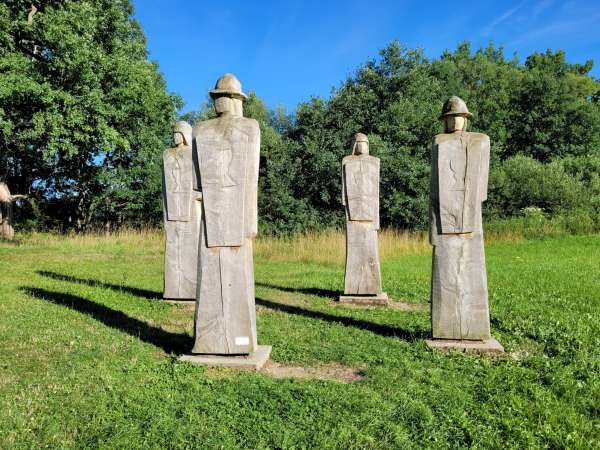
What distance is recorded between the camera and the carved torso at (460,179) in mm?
5566

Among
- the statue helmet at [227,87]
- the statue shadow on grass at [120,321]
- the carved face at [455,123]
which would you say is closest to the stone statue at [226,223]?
the statue helmet at [227,87]

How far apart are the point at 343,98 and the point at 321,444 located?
22207 mm

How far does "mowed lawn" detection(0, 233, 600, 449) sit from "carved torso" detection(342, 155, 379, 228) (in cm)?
189

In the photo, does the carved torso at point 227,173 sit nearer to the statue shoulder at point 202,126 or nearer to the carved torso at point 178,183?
the statue shoulder at point 202,126

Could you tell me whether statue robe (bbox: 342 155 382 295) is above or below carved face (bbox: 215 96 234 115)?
below

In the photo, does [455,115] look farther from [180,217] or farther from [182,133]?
[180,217]

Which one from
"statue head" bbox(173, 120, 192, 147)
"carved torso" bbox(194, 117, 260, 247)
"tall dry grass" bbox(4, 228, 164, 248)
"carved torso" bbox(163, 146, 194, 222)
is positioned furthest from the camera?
"tall dry grass" bbox(4, 228, 164, 248)

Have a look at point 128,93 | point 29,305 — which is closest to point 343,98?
point 128,93

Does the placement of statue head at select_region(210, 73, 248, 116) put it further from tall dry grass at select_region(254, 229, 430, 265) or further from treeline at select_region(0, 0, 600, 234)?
treeline at select_region(0, 0, 600, 234)

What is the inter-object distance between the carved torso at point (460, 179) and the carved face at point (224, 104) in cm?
246

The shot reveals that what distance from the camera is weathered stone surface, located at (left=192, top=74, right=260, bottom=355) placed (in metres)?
4.96

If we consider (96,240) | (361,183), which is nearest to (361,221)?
(361,183)

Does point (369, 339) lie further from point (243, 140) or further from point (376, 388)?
point (243, 140)

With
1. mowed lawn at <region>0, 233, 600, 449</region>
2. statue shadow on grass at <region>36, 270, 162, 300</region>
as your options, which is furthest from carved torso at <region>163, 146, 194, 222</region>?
statue shadow on grass at <region>36, 270, 162, 300</region>
